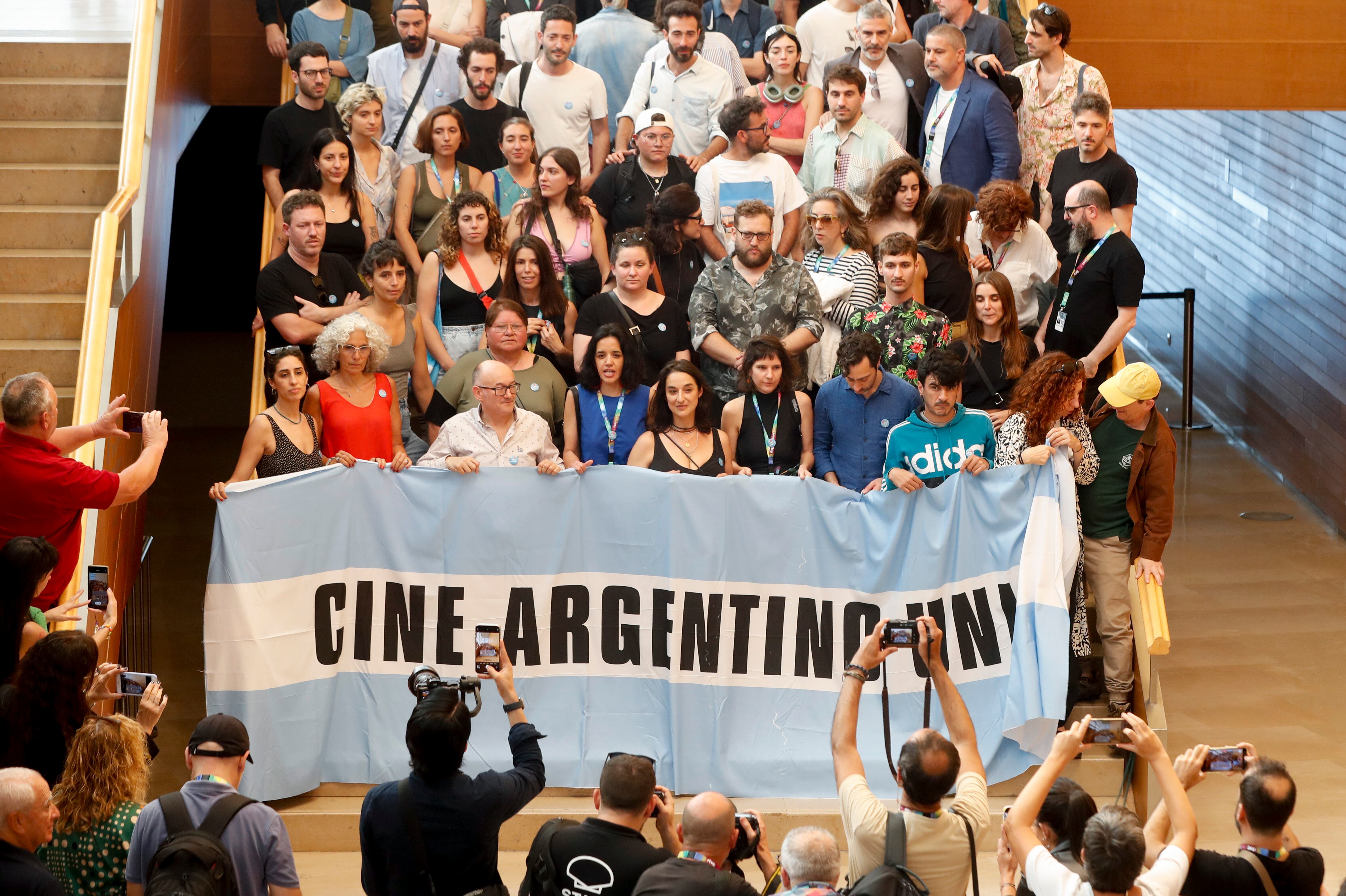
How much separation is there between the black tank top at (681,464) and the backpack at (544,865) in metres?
2.72

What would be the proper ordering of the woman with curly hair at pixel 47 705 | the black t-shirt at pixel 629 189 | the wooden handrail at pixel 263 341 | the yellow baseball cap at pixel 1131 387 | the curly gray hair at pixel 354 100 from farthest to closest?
the curly gray hair at pixel 354 100
the black t-shirt at pixel 629 189
the wooden handrail at pixel 263 341
the yellow baseball cap at pixel 1131 387
the woman with curly hair at pixel 47 705

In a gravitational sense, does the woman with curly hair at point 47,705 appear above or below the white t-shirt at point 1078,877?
above

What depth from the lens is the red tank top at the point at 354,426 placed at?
662 cm

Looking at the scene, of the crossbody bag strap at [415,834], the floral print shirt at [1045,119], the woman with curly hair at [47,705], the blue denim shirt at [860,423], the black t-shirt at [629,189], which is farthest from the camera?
the floral print shirt at [1045,119]

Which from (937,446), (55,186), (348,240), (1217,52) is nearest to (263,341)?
(348,240)

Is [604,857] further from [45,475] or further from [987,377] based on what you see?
[987,377]

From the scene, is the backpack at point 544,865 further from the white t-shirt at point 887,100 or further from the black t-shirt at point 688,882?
the white t-shirt at point 887,100

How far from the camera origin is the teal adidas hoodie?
6.51 metres

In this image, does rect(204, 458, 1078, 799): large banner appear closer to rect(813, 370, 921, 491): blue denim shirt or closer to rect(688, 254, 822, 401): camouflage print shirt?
rect(813, 370, 921, 491): blue denim shirt

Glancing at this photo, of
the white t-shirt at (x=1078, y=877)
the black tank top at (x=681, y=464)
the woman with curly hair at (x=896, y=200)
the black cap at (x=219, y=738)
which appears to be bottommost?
the white t-shirt at (x=1078, y=877)

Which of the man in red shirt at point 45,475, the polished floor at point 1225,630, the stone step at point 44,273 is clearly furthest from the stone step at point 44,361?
the polished floor at point 1225,630

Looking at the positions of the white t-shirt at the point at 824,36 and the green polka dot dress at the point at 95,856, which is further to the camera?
the white t-shirt at the point at 824,36

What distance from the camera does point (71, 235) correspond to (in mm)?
7445

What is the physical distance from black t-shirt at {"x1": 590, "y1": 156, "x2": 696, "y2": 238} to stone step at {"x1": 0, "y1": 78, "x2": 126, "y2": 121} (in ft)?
8.79
